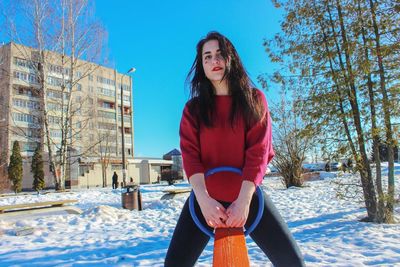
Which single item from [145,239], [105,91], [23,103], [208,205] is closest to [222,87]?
[208,205]

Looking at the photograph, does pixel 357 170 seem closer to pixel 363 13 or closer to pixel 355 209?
pixel 355 209

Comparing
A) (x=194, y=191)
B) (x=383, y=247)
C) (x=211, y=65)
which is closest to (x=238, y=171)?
(x=194, y=191)

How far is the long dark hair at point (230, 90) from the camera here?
178 cm

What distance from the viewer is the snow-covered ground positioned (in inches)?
160

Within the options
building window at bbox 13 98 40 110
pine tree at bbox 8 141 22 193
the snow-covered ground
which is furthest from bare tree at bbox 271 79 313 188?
building window at bbox 13 98 40 110

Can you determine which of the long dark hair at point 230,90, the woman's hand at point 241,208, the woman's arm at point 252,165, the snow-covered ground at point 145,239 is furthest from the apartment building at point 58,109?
the woman's hand at point 241,208

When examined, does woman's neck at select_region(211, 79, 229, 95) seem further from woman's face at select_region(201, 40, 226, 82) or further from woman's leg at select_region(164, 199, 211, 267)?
woman's leg at select_region(164, 199, 211, 267)

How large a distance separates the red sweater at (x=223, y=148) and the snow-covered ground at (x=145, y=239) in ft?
8.07

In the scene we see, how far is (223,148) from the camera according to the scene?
1751mm

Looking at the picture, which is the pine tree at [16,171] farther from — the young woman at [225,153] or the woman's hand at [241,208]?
the woman's hand at [241,208]

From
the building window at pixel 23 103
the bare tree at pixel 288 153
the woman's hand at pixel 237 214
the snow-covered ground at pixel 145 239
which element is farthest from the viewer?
the building window at pixel 23 103

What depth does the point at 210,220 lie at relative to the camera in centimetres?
152

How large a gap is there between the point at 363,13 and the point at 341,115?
2024 mm

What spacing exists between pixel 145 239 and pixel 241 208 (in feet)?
14.4
